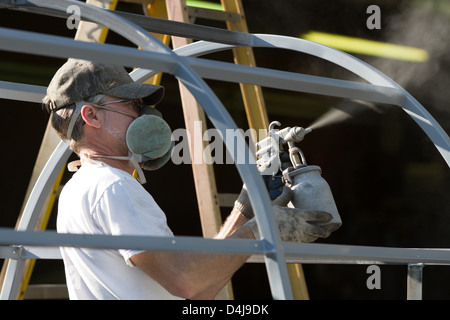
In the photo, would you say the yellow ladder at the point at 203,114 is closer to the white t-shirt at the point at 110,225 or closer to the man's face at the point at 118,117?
the man's face at the point at 118,117

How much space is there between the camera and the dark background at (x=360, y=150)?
5.24 metres

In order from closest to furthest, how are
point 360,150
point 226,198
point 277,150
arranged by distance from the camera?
point 277,150
point 226,198
point 360,150

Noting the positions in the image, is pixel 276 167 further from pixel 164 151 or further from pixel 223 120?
pixel 223 120

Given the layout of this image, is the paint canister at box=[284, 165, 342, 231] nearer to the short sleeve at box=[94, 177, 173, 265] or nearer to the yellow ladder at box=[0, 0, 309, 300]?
the short sleeve at box=[94, 177, 173, 265]

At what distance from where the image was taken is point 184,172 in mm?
5211

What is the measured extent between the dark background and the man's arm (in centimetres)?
305

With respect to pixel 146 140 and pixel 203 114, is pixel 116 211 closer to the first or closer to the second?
pixel 146 140

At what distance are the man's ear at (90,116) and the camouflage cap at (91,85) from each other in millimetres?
40

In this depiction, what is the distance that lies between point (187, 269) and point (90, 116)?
23.3 inches

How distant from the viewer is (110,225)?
1949 mm

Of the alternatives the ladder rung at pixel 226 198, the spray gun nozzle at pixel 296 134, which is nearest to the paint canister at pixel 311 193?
the spray gun nozzle at pixel 296 134

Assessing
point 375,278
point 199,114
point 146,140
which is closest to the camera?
point 146,140

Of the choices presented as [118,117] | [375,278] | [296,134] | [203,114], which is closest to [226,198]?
[203,114]

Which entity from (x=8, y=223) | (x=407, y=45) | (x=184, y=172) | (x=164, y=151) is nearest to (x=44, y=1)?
(x=164, y=151)
